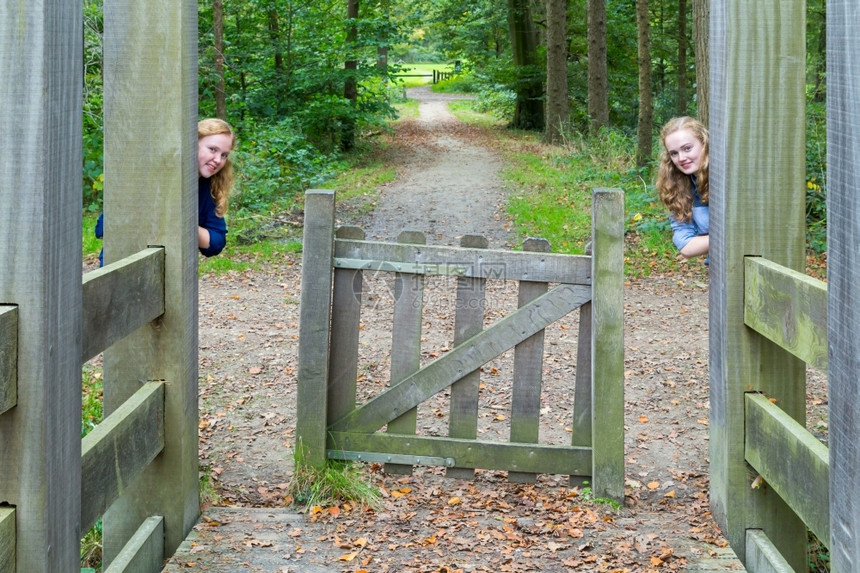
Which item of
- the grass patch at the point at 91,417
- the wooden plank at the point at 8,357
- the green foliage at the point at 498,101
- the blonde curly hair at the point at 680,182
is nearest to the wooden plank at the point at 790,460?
the blonde curly hair at the point at 680,182

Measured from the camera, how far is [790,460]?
3398 mm

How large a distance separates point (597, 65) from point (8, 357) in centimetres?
2097

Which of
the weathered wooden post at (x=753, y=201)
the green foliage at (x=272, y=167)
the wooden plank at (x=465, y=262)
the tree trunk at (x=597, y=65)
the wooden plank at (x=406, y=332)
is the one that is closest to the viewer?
the weathered wooden post at (x=753, y=201)

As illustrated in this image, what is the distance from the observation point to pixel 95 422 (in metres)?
6.41

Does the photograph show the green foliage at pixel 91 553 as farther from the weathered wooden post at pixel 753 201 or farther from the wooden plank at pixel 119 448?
the weathered wooden post at pixel 753 201

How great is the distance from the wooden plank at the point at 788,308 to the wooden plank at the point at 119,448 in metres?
2.31

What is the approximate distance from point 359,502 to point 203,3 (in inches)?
737

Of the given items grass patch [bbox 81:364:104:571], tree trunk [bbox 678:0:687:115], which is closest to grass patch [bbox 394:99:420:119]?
tree trunk [bbox 678:0:687:115]

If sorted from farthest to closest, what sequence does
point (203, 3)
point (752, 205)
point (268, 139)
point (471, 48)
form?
point (471, 48) < point (203, 3) < point (268, 139) < point (752, 205)

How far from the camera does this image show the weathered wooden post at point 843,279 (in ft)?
7.17

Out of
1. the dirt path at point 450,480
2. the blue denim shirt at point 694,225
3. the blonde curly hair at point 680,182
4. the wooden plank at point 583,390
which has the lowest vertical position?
the dirt path at point 450,480

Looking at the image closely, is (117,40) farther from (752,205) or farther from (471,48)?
(471,48)

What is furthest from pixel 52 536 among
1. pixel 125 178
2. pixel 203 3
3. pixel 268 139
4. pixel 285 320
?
pixel 203 3

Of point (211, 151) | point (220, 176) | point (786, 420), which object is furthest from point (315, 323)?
point (786, 420)
